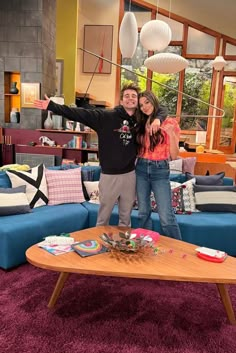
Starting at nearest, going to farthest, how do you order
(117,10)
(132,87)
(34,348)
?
(34,348) → (132,87) → (117,10)

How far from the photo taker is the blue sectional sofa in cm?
258

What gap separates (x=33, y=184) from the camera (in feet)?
10.7

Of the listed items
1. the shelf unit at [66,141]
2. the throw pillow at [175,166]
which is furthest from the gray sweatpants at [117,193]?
the shelf unit at [66,141]

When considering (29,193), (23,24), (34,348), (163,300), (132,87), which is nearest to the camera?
(34,348)

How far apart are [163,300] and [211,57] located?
8.52m

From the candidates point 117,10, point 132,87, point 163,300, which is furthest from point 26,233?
point 117,10

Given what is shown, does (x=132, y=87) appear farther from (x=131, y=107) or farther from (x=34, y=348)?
(x=34, y=348)

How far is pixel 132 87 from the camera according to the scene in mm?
2453

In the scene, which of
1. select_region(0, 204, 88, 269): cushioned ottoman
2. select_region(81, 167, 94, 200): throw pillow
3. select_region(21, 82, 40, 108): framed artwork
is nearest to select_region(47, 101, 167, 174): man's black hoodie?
select_region(0, 204, 88, 269): cushioned ottoman

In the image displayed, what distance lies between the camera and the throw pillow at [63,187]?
11.0 ft

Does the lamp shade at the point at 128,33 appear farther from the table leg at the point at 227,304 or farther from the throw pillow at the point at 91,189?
the table leg at the point at 227,304

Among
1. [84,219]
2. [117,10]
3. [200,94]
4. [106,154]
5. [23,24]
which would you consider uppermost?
[117,10]

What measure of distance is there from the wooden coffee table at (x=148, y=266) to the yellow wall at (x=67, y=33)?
6115 millimetres

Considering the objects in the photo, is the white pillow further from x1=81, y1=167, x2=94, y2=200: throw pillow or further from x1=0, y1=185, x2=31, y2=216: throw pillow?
x1=0, y1=185, x2=31, y2=216: throw pillow
